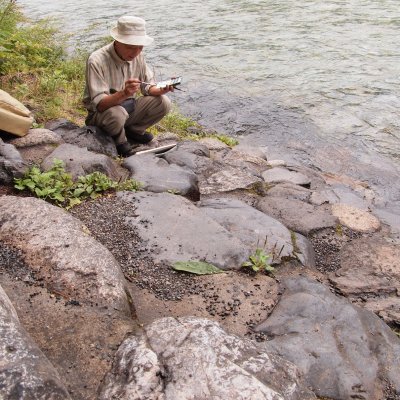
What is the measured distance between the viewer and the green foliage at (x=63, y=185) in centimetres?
428

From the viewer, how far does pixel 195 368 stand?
2.34 meters

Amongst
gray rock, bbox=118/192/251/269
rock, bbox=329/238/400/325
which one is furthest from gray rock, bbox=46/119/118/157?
rock, bbox=329/238/400/325

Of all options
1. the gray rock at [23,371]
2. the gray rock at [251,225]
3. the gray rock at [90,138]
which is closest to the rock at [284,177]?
the gray rock at [251,225]

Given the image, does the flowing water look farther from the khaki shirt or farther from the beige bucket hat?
the beige bucket hat

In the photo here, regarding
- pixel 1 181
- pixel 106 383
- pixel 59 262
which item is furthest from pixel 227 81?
pixel 106 383

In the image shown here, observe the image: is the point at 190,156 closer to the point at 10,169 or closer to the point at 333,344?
the point at 10,169

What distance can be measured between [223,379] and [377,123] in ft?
23.5

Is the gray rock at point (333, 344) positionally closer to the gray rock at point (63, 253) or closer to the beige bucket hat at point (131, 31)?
the gray rock at point (63, 253)

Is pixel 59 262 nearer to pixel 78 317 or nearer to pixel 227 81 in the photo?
pixel 78 317

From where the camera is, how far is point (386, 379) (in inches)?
116

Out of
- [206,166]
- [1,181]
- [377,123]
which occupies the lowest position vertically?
[377,123]

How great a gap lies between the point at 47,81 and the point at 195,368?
6446 millimetres

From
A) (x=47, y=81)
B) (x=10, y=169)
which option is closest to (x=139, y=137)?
(x=47, y=81)

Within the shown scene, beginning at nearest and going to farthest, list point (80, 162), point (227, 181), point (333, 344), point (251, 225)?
point (333, 344)
point (251, 225)
point (80, 162)
point (227, 181)
